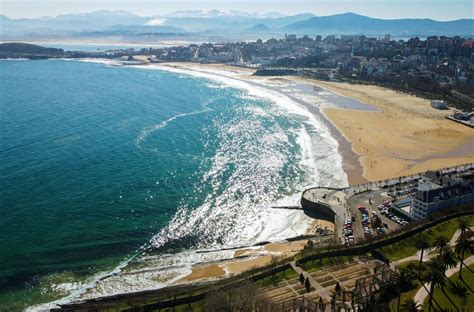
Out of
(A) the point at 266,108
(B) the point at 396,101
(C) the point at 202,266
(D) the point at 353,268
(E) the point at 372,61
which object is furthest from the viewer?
(E) the point at 372,61

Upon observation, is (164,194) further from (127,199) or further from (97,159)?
(97,159)

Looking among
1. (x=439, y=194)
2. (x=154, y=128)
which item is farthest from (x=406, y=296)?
(x=154, y=128)

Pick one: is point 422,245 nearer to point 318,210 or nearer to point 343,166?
point 318,210

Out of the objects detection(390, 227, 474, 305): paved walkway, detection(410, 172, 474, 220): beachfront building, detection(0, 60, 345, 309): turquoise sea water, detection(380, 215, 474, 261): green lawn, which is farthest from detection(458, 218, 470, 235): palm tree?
detection(0, 60, 345, 309): turquoise sea water

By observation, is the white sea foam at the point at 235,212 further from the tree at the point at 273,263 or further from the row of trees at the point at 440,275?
the row of trees at the point at 440,275

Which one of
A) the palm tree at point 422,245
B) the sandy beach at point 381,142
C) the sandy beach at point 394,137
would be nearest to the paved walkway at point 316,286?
the sandy beach at point 381,142

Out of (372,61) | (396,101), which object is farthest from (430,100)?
(372,61)
